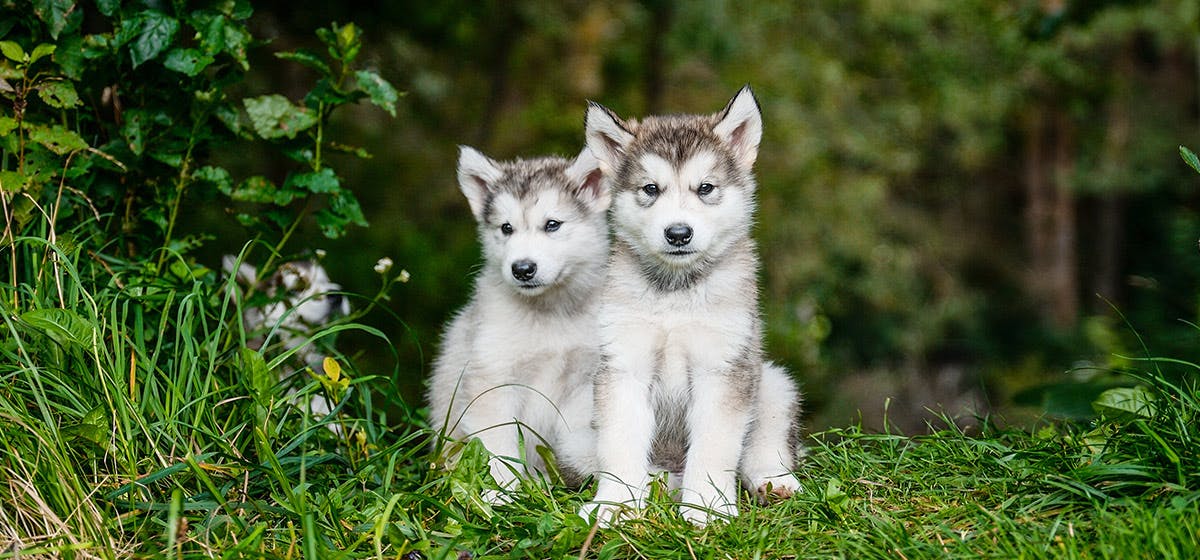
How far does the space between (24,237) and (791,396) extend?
3.16m

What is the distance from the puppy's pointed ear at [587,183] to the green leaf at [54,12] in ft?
7.28

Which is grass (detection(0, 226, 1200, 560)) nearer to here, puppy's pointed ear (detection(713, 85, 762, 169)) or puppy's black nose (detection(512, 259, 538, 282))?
puppy's black nose (detection(512, 259, 538, 282))

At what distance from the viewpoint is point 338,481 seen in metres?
4.03

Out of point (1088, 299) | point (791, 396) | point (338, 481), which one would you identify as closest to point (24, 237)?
point (338, 481)

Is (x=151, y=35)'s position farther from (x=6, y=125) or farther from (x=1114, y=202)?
(x=1114, y=202)

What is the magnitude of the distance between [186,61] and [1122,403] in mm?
4197

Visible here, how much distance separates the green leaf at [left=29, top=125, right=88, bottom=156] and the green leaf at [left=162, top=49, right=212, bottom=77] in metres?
0.51

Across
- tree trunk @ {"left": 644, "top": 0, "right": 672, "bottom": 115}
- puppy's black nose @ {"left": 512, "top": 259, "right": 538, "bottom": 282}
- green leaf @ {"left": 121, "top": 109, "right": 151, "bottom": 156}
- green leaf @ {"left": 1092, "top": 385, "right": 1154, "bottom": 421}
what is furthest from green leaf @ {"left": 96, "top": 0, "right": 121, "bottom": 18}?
tree trunk @ {"left": 644, "top": 0, "right": 672, "bottom": 115}

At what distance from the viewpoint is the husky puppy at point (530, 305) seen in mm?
4707

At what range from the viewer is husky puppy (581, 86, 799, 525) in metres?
3.98

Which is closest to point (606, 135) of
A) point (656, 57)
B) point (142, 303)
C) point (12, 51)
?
point (142, 303)

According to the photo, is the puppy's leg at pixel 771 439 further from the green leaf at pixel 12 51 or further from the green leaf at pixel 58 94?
the green leaf at pixel 12 51

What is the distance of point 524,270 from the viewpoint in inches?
183

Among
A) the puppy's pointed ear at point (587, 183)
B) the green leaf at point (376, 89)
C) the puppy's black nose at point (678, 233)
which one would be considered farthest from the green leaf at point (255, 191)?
the puppy's black nose at point (678, 233)
